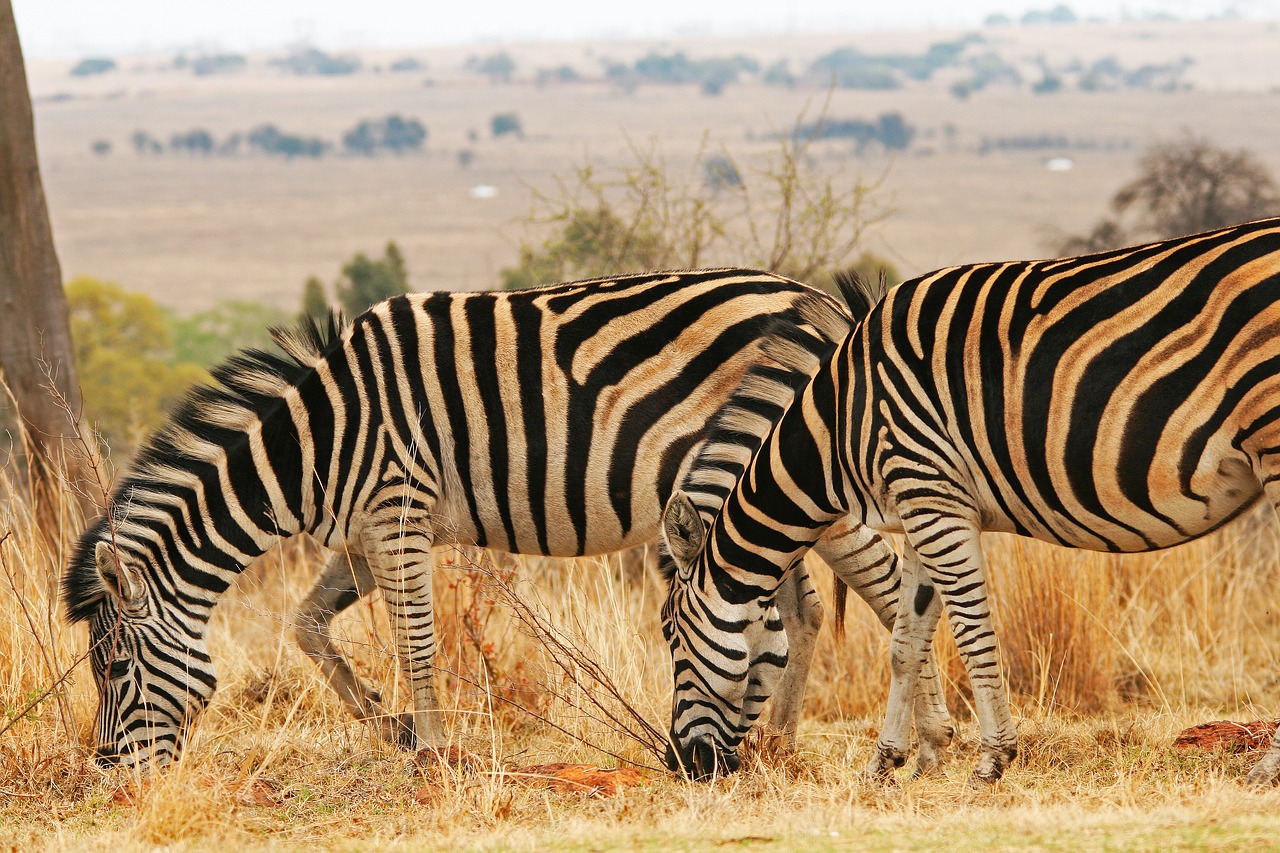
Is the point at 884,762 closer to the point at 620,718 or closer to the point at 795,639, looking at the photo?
the point at 795,639

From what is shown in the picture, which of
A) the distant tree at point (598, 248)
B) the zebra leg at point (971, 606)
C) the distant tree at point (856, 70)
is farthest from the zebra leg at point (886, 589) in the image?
the distant tree at point (856, 70)

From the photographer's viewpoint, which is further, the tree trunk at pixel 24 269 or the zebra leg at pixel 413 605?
the tree trunk at pixel 24 269

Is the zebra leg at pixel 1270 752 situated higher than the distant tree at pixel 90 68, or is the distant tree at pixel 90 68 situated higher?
the distant tree at pixel 90 68

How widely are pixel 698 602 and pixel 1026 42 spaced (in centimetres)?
16427

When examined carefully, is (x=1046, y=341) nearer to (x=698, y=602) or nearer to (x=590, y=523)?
(x=698, y=602)

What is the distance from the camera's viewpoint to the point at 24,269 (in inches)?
311

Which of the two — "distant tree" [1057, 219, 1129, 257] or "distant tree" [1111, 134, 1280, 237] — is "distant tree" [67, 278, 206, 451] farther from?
"distant tree" [1111, 134, 1280, 237]

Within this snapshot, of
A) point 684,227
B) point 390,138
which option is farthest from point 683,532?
point 390,138

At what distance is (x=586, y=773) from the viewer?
201 inches

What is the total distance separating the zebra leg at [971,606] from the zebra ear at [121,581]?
2.96m

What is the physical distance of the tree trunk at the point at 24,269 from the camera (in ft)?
25.6

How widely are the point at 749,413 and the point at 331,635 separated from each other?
214 cm

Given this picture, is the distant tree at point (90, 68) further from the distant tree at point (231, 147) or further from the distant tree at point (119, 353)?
the distant tree at point (119, 353)

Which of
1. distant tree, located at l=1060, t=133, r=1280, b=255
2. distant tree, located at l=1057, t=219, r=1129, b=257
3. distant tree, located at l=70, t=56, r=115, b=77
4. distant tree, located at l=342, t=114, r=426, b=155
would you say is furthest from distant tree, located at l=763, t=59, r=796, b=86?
distant tree, located at l=1060, t=133, r=1280, b=255
